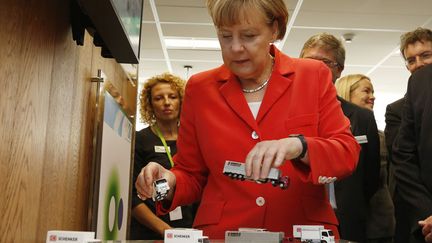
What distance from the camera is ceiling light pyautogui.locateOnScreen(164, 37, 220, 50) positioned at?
6.15 m

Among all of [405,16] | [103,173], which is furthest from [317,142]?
[405,16]

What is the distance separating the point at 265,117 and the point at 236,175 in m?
0.38

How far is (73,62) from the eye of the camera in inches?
68.9

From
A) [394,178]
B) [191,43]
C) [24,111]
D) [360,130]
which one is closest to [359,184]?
[394,178]

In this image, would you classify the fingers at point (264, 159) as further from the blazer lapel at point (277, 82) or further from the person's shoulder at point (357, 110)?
the person's shoulder at point (357, 110)

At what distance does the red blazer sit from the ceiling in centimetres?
372

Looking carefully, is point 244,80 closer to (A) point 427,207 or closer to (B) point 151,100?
(A) point 427,207

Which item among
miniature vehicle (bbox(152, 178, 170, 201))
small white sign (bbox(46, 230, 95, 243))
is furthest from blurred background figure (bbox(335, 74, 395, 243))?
small white sign (bbox(46, 230, 95, 243))

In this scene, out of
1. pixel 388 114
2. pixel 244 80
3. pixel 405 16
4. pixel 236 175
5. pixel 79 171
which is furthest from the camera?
pixel 405 16

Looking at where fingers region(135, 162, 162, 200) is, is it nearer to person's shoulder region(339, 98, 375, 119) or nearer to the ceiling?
person's shoulder region(339, 98, 375, 119)

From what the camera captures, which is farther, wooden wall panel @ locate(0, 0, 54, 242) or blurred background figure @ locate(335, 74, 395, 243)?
blurred background figure @ locate(335, 74, 395, 243)

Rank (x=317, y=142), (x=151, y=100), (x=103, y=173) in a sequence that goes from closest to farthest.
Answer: (x=317, y=142)
(x=103, y=173)
(x=151, y=100)

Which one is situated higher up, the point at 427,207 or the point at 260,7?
the point at 260,7

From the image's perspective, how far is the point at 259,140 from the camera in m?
1.38
